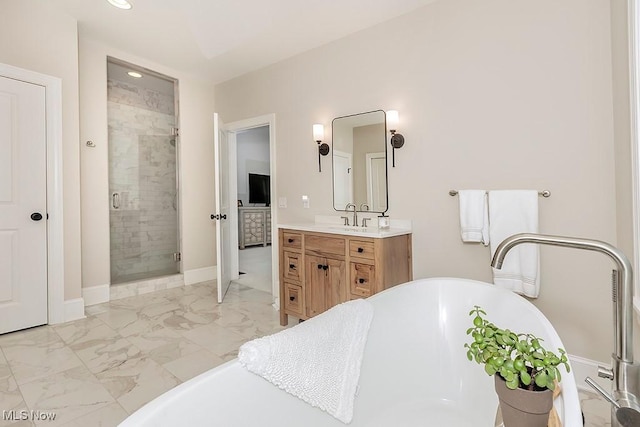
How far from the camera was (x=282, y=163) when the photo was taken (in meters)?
3.59

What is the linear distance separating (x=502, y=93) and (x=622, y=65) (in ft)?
2.12

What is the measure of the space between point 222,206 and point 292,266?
128 centimetres

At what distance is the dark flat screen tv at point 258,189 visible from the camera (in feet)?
25.5

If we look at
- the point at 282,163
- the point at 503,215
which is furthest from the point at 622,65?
the point at 282,163

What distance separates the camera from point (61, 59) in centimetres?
288

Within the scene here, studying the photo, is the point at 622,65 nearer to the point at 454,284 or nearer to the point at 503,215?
the point at 503,215

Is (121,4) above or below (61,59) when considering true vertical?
above

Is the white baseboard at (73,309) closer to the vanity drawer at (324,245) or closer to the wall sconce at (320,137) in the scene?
the vanity drawer at (324,245)

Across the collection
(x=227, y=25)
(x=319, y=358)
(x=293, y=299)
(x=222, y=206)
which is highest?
(x=227, y=25)

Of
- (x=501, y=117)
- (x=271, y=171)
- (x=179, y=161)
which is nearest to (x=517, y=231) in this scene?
(x=501, y=117)

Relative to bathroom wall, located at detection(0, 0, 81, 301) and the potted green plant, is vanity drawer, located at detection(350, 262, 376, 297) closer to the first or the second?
the potted green plant

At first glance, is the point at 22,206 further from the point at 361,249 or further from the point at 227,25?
the point at 361,249

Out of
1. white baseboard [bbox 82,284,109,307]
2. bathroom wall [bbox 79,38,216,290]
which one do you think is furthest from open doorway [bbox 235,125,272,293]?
white baseboard [bbox 82,284,109,307]

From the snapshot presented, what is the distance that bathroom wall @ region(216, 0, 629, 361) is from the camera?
74.7 inches
